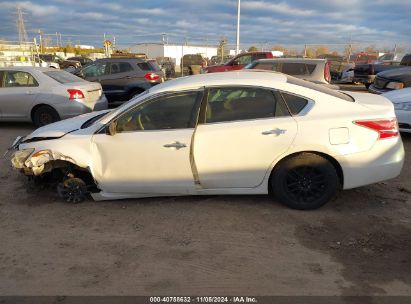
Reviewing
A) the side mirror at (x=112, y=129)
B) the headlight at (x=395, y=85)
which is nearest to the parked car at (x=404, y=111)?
the headlight at (x=395, y=85)

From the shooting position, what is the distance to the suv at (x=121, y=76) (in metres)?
12.1

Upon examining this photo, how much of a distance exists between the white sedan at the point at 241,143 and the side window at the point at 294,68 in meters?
6.85

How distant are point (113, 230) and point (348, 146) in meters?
2.65

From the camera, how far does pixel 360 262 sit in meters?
3.48

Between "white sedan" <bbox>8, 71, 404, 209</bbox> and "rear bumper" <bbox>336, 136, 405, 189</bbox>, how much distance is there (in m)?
0.01

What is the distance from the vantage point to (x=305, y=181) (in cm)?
440

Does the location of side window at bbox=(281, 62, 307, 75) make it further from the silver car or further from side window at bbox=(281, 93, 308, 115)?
side window at bbox=(281, 93, 308, 115)

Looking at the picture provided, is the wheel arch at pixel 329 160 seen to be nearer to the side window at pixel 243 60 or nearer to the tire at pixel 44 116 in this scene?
the tire at pixel 44 116

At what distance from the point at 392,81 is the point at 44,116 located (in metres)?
8.41

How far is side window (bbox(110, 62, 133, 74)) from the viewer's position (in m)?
12.2

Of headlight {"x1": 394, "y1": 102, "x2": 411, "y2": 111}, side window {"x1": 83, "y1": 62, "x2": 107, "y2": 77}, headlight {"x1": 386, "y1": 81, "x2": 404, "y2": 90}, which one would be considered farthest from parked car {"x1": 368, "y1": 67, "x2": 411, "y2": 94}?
side window {"x1": 83, "y1": 62, "x2": 107, "y2": 77}

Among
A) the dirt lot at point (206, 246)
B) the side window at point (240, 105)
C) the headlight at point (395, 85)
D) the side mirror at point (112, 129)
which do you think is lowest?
the dirt lot at point (206, 246)

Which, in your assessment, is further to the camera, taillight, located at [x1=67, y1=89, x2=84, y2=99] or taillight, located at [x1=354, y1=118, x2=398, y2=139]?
taillight, located at [x1=67, y1=89, x2=84, y2=99]

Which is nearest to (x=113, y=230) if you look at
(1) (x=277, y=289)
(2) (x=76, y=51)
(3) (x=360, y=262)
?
(1) (x=277, y=289)
